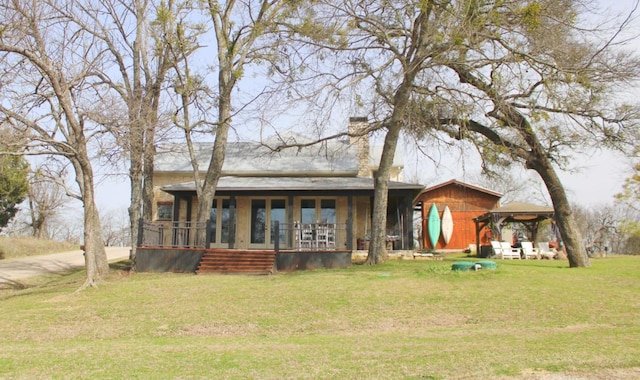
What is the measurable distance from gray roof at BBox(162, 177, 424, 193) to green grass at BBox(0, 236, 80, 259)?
11691 millimetres

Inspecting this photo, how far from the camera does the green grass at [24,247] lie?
27.4m

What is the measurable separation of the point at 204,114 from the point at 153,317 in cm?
1309

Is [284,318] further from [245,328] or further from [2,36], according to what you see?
[2,36]

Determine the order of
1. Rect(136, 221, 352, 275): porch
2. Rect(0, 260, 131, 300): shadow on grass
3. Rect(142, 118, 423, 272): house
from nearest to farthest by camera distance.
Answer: Rect(0, 260, 131, 300): shadow on grass < Rect(136, 221, 352, 275): porch < Rect(142, 118, 423, 272): house

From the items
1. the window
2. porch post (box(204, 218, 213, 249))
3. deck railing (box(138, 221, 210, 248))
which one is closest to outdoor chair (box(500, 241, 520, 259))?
porch post (box(204, 218, 213, 249))

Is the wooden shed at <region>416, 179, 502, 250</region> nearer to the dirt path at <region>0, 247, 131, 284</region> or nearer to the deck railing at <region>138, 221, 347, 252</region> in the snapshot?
the deck railing at <region>138, 221, 347, 252</region>

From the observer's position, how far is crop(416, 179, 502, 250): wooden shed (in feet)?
90.9

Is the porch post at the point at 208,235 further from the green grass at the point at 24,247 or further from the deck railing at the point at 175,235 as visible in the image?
the green grass at the point at 24,247

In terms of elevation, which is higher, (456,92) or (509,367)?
(456,92)

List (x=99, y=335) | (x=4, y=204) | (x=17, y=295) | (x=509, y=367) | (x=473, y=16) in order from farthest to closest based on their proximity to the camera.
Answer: (x=4, y=204)
(x=17, y=295)
(x=473, y=16)
(x=99, y=335)
(x=509, y=367)

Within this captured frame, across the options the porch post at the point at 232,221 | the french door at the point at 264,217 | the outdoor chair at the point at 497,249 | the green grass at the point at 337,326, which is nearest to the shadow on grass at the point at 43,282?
the green grass at the point at 337,326

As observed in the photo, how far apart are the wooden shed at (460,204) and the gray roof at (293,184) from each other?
6.16 metres

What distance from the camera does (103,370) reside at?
5.94 meters

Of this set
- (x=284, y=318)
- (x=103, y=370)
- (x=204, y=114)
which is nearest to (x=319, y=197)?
(x=204, y=114)
